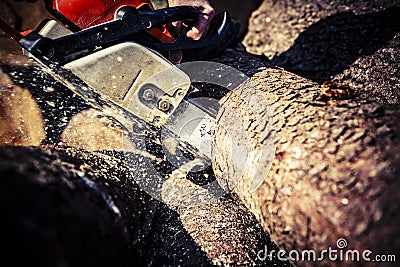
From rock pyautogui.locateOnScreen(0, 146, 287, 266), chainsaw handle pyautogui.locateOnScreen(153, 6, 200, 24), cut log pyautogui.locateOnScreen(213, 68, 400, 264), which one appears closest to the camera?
rock pyautogui.locateOnScreen(0, 146, 287, 266)

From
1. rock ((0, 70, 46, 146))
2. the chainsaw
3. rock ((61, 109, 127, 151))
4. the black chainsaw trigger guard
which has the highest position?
the black chainsaw trigger guard

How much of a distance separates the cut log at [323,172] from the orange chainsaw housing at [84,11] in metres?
0.74

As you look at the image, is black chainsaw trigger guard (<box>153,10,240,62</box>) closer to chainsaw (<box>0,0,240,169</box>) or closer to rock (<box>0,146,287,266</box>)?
chainsaw (<box>0,0,240,169</box>)

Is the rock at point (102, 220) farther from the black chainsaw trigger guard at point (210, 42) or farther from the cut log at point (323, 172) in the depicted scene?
the black chainsaw trigger guard at point (210, 42)

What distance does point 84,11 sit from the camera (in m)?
1.49

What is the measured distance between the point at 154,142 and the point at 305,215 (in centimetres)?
91

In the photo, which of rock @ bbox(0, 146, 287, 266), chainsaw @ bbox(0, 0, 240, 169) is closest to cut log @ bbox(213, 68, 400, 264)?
rock @ bbox(0, 146, 287, 266)

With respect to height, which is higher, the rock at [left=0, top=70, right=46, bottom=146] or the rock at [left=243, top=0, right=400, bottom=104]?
the rock at [left=243, top=0, right=400, bottom=104]

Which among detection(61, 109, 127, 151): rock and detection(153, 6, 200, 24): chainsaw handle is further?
detection(61, 109, 127, 151): rock

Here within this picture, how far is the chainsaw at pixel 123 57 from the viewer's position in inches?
54.2

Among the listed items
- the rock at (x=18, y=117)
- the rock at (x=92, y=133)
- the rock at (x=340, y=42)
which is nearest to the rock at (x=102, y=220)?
the rock at (x=92, y=133)

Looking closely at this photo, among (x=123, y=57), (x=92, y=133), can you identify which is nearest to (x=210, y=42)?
(x=123, y=57)

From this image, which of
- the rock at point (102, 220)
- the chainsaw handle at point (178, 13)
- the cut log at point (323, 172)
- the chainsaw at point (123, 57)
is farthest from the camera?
the chainsaw handle at point (178, 13)

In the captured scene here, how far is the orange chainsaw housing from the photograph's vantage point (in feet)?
4.79
